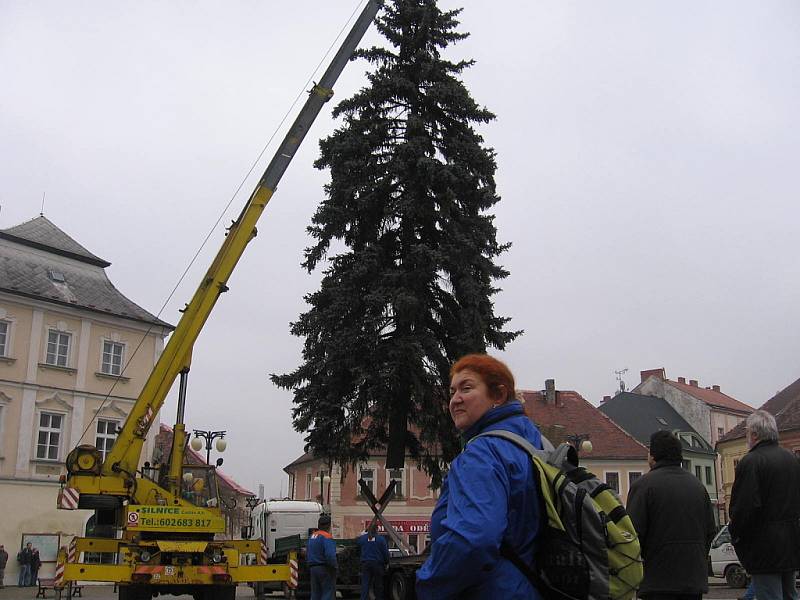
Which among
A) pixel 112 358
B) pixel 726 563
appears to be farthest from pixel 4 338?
pixel 726 563

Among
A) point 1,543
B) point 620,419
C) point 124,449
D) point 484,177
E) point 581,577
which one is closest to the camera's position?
point 581,577

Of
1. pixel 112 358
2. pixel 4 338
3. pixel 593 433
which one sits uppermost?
pixel 4 338

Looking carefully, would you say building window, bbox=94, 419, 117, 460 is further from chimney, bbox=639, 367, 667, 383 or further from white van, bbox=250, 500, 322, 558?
chimney, bbox=639, 367, 667, 383

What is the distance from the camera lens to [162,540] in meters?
14.5

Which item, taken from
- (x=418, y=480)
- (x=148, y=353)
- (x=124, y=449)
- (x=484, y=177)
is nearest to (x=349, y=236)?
(x=484, y=177)

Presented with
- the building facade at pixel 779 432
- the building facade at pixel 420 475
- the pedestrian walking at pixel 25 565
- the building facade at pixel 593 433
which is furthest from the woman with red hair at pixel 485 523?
the building facade at pixel 593 433

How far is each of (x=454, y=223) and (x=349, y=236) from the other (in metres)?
3.02

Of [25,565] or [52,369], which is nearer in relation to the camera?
[25,565]

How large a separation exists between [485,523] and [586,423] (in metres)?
59.4

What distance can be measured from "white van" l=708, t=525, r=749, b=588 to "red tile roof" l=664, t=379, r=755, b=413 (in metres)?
50.1

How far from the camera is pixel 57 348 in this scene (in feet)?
115

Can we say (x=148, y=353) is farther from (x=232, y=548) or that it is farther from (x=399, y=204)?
(x=232, y=548)

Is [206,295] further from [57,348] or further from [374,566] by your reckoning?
[57,348]

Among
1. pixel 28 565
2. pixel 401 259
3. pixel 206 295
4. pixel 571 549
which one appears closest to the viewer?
pixel 571 549
